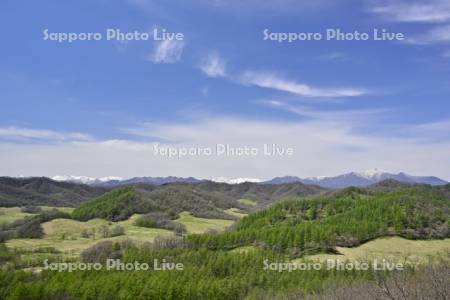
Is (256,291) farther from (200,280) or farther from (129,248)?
(129,248)

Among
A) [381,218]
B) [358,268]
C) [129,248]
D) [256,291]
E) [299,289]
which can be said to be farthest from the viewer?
[381,218]

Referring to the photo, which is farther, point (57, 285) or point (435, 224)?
point (435, 224)

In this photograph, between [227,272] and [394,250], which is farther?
[394,250]

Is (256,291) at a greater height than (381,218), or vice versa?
(381,218)

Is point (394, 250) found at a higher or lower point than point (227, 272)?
higher

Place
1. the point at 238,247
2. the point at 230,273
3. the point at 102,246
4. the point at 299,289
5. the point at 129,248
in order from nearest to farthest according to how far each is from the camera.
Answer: the point at 299,289 < the point at 230,273 < the point at 129,248 < the point at 102,246 < the point at 238,247

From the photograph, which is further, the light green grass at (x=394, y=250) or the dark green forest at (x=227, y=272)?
the light green grass at (x=394, y=250)

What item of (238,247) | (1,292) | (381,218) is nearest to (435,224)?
(381,218)

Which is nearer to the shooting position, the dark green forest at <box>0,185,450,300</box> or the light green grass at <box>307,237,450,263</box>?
the dark green forest at <box>0,185,450,300</box>
